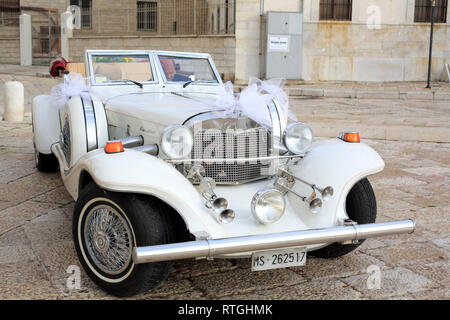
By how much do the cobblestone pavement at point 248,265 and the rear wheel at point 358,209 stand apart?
0.08 meters

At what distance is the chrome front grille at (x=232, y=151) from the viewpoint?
3725 millimetres

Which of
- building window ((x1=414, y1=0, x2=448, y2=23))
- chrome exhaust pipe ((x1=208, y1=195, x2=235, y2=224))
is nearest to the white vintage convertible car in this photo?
chrome exhaust pipe ((x1=208, y1=195, x2=235, y2=224))

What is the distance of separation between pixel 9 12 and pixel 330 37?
19.8 metres

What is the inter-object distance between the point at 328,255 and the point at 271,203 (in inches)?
32.5

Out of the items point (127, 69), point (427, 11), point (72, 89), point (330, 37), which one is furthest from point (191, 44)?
point (72, 89)

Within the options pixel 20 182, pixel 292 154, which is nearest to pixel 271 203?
pixel 292 154

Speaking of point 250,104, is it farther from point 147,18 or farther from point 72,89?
point 147,18

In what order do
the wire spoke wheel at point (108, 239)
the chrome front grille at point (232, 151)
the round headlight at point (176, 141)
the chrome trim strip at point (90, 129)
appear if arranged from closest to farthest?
1. the wire spoke wheel at point (108, 239)
2. the round headlight at point (176, 141)
3. the chrome front grille at point (232, 151)
4. the chrome trim strip at point (90, 129)

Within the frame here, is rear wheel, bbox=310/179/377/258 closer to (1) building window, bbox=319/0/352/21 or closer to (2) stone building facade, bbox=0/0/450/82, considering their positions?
(2) stone building facade, bbox=0/0/450/82

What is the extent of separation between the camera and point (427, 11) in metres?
19.5

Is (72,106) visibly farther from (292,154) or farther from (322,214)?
(322,214)

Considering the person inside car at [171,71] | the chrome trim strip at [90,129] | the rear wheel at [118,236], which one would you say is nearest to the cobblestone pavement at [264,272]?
the rear wheel at [118,236]

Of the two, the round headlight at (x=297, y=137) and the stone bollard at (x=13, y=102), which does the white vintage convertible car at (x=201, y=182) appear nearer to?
the round headlight at (x=297, y=137)

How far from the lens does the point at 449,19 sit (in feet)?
63.5
